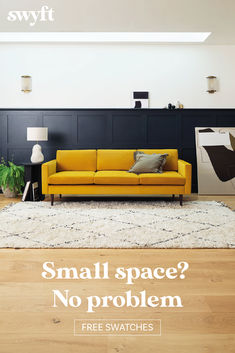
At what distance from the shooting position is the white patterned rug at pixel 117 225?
3205mm

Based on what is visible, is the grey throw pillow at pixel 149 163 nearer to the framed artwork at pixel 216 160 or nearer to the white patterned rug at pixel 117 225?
the white patterned rug at pixel 117 225

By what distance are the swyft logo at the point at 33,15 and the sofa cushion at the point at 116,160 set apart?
223 cm

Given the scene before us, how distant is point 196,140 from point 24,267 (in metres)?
4.41

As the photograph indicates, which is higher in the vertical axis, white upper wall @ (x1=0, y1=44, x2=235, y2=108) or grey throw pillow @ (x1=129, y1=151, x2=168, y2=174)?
white upper wall @ (x1=0, y1=44, x2=235, y2=108)

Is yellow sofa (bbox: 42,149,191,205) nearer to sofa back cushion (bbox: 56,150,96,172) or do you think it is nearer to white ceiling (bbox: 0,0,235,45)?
sofa back cushion (bbox: 56,150,96,172)

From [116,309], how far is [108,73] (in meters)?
5.15

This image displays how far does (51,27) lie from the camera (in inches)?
208

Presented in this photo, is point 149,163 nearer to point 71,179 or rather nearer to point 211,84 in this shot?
point 71,179

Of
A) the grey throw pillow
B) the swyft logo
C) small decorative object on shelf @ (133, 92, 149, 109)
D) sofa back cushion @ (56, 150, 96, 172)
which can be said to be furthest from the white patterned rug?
the swyft logo

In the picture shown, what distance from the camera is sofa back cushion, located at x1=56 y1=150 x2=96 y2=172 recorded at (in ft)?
18.8

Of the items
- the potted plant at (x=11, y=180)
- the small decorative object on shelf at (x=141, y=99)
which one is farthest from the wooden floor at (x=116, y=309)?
the small decorative object on shelf at (x=141, y=99)

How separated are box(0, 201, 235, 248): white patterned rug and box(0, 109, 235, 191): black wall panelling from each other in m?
1.53

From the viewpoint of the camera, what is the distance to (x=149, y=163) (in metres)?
5.28

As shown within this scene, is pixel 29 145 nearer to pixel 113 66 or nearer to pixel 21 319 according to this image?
pixel 113 66
